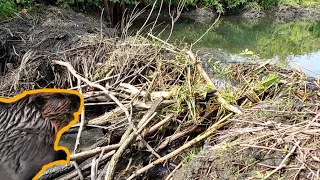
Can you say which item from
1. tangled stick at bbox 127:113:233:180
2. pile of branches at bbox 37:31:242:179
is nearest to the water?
pile of branches at bbox 37:31:242:179

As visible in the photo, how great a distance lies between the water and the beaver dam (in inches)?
50.3

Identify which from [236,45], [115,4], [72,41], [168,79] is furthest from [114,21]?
[168,79]

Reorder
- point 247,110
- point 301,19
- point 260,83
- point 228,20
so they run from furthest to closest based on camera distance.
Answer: point 301,19 < point 228,20 < point 260,83 < point 247,110

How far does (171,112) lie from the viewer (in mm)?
3334

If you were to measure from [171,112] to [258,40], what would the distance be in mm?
7129

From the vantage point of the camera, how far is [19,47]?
16.3ft

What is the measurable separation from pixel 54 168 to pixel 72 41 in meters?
2.48

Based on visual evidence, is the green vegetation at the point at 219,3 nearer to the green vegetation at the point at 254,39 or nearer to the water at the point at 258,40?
the water at the point at 258,40

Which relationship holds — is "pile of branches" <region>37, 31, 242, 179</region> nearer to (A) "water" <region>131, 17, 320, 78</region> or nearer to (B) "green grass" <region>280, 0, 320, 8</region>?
(A) "water" <region>131, 17, 320, 78</region>

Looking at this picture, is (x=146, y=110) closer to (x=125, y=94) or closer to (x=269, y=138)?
(x=125, y=94)

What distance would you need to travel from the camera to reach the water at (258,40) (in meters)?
7.36

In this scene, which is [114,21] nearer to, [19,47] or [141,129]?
[19,47]

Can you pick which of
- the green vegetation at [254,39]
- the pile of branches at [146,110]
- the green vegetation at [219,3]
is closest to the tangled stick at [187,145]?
the pile of branches at [146,110]

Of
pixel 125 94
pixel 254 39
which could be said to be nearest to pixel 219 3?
pixel 254 39
